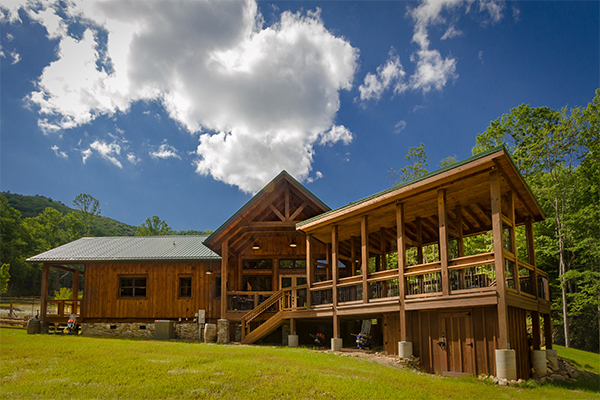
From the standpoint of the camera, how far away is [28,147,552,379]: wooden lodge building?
41.1 ft

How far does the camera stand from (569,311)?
28625 millimetres

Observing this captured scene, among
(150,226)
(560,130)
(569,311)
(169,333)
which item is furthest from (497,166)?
Answer: (150,226)

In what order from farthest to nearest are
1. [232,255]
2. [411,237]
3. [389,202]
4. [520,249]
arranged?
[520,249] < [232,255] < [411,237] < [389,202]

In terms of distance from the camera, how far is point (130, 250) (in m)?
26.4

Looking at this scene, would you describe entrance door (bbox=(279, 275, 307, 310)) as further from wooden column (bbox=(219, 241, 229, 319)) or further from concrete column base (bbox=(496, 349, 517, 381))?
concrete column base (bbox=(496, 349, 517, 381))

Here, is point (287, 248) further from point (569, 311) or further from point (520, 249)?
point (569, 311)

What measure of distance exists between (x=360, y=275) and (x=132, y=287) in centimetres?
1464

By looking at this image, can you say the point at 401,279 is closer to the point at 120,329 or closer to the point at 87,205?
the point at 120,329

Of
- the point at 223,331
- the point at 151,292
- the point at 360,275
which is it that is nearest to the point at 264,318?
the point at 223,331

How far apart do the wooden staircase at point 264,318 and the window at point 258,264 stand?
310 centimetres

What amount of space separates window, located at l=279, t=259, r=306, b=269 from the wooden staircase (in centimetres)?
291

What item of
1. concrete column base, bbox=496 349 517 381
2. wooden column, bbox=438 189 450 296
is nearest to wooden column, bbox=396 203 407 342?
wooden column, bbox=438 189 450 296

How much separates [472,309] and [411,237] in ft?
28.8

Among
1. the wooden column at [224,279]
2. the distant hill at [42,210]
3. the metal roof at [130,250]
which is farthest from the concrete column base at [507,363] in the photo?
the distant hill at [42,210]
